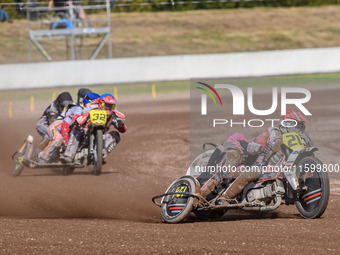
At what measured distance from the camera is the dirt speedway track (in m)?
7.31

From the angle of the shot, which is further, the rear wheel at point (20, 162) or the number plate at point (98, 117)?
the rear wheel at point (20, 162)

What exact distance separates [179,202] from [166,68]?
16.9 m

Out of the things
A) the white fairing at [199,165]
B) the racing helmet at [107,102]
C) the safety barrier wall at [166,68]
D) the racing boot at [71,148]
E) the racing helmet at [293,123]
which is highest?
the racing helmet at [293,123]

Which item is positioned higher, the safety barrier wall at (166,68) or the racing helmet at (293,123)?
the racing helmet at (293,123)

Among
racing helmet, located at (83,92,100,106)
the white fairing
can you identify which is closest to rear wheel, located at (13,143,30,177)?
racing helmet, located at (83,92,100,106)

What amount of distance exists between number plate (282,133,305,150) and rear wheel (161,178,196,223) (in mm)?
1503

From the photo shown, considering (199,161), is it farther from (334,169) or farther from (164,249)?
(334,169)

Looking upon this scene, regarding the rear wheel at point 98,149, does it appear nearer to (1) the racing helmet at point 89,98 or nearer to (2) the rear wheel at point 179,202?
(1) the racing helmet at point 89,98

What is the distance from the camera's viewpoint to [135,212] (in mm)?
10766

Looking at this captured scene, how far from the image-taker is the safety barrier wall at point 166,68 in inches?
984

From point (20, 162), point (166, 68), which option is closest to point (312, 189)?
point (20, 162)

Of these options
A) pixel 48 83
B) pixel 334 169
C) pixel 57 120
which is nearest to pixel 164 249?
pixel 57 120

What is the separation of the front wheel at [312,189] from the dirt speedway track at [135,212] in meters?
0.24

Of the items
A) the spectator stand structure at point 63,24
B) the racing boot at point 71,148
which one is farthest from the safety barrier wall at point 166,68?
the racing boot at point 71,148
